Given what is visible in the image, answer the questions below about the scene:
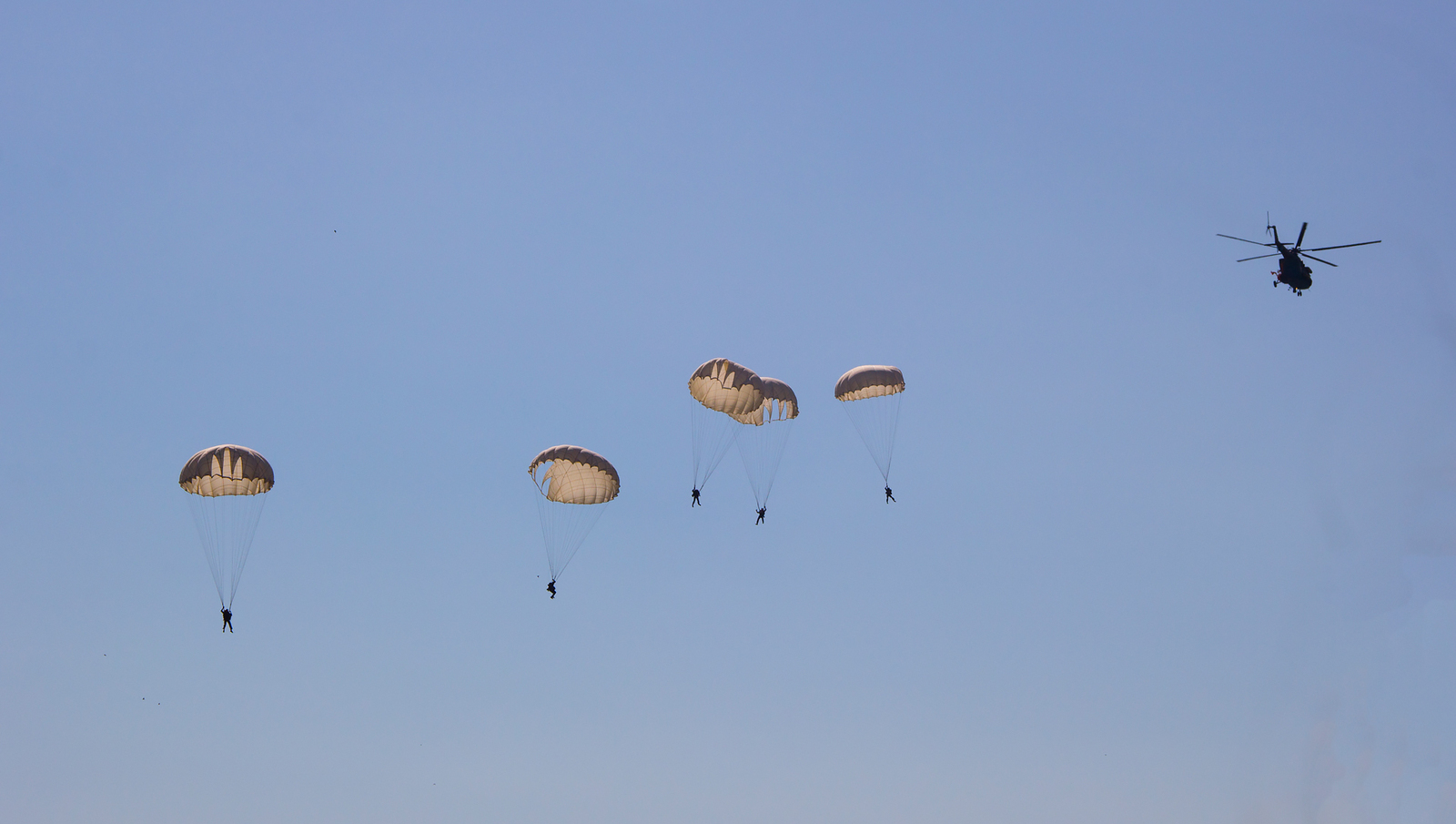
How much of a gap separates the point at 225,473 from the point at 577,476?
13383 millimetres

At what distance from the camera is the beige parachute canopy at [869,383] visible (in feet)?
148

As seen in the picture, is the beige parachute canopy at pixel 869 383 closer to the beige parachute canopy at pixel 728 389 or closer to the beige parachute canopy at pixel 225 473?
the beige parachute canopy at pixel 728 389

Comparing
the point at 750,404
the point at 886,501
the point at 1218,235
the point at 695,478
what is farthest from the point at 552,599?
the point at 1218,235

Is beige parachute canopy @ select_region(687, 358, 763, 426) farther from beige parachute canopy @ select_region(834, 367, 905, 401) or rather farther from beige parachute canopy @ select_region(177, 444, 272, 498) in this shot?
beige parachute canopy @ select_region(177, 444, 272, 498)

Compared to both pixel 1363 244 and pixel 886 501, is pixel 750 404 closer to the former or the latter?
pixel 886 501

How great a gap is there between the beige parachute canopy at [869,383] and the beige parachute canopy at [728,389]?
4.12 m

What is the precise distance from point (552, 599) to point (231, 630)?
40.0 ft

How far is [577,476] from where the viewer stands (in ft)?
143

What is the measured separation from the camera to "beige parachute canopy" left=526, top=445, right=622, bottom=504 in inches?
1645

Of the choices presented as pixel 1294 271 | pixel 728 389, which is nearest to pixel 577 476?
pixel 728 389

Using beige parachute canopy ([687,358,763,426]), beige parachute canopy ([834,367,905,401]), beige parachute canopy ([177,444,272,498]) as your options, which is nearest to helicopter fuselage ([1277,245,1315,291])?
beige parachute canopy ([834,367,905,401])

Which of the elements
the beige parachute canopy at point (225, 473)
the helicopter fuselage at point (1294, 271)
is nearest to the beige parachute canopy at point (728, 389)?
the beige parachute canopy at point (225, 473)

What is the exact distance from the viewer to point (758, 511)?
152 ft

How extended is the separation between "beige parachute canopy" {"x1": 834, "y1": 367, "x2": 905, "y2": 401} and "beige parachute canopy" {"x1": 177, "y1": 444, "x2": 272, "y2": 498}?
23.9 meters
